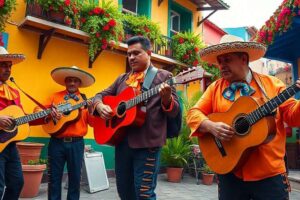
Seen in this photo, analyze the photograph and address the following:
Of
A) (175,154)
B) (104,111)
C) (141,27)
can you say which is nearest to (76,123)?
(104,111)

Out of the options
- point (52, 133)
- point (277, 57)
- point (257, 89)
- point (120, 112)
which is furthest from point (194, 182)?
→ point (257, 89)

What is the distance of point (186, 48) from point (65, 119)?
637 cm

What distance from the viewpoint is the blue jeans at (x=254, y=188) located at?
2270 millimetres

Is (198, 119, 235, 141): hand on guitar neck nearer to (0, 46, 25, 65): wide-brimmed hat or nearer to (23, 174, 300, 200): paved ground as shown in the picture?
(0, 46, 25, 65): wide-brimmed hat

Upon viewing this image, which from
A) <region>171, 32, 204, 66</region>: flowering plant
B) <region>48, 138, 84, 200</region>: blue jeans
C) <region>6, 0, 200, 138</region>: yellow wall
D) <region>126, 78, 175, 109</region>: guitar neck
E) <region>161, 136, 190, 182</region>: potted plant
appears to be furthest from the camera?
<region>171, 32, 204, 66</region>: flowering plant

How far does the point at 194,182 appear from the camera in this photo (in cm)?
845

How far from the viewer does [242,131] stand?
244cm

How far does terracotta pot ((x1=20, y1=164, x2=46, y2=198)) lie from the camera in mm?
5617

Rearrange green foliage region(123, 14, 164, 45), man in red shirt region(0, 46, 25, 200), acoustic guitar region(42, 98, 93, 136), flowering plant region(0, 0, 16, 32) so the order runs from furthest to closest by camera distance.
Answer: green foliage region(123, 14, 164, 45)
flowering plant region(0, 0, 16, 32)
acoustic guitar region(42, 98, 93, 136)
man in red shirt region(0, 46, 25, 200)

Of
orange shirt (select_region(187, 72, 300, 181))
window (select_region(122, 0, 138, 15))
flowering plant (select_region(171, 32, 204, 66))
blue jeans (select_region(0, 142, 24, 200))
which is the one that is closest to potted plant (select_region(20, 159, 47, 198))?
blue jeans (select_region(0, 142, 24, 200))

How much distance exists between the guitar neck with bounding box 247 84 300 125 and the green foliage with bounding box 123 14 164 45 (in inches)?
278

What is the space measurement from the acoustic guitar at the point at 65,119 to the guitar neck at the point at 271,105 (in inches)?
120

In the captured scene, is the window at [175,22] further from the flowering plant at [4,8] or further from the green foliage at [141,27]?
the flowering plant at [4,8]

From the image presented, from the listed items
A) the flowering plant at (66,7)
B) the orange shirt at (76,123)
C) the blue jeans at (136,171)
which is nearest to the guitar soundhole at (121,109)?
the blue jeans at (136,171)
